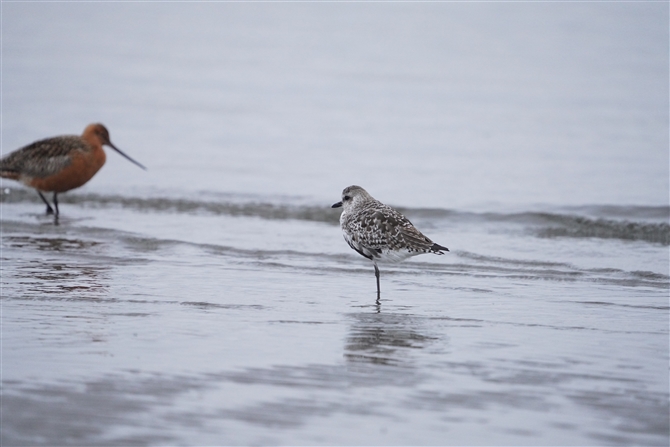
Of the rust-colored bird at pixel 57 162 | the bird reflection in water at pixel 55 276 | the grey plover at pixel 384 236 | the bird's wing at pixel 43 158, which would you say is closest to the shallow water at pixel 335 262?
the bird reflection in water at pixel 55 276

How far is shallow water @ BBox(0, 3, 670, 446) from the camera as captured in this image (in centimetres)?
536

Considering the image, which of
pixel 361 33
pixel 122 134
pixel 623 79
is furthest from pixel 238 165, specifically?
pixel 361 33

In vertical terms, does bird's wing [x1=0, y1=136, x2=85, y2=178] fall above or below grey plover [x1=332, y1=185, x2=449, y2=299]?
above

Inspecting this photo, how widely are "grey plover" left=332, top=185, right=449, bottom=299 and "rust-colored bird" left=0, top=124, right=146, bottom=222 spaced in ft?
17.5

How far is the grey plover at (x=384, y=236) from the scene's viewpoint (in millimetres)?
8914

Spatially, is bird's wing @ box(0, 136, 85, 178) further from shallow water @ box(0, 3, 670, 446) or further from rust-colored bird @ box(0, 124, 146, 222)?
shallow water @ box(0, 3, 670, 446)

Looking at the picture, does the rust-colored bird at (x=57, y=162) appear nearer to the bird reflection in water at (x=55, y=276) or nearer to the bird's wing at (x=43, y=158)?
the bird's wing at (x=43, y=158)

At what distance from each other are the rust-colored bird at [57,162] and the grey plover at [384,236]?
17.5ft

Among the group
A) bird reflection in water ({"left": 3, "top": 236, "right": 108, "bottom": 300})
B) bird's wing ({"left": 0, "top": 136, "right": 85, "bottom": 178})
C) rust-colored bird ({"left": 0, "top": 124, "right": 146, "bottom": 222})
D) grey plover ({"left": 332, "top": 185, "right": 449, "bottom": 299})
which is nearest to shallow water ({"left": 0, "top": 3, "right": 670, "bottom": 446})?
bird reflection in water ({"left": 3, "top": 236, "right": 108, "bottom": 300})

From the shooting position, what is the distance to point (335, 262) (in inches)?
427

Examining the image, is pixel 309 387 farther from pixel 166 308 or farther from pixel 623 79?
pixel 623 79

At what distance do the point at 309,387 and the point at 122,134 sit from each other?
17108 mm

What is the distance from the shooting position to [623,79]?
3105cm

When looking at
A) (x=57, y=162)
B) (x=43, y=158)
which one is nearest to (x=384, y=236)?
(x=57, y=162)
